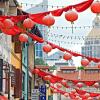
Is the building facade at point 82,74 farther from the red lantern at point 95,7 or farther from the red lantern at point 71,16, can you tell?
the red lantern at point 95,7

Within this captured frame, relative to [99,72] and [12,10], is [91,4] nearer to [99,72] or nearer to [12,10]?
[12,10]

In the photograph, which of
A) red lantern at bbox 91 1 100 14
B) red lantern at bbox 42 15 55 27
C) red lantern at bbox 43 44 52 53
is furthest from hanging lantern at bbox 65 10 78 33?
red lantern at bbox 43 44 52 53

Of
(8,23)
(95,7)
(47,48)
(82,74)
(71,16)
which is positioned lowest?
(82,74)

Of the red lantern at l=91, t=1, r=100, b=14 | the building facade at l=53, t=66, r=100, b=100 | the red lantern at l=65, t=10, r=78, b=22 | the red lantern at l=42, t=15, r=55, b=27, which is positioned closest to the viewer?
the red lantern at l=91, t=1, r=100, b=14

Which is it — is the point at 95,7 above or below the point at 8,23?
above

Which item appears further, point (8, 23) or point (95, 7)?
point (8, 23)

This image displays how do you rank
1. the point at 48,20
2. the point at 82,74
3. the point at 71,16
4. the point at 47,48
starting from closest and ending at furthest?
the point at 71,16
the point at 48,20
the point at 47,48
the point at 82,74

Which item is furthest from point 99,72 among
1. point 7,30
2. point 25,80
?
point 7,30

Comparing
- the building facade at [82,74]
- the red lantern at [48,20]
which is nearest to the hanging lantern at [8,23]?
the red lantern at [48,20]

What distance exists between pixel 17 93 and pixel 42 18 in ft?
44.2

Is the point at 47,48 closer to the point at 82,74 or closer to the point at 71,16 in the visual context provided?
the point at 71,16

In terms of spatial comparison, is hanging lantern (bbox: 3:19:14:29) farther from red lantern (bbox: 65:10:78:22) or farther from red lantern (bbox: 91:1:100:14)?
red lantern (bbox: 91:1:100:14)

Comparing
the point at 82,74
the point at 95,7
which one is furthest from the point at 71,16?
the point at 82,74

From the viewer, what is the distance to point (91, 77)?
69250mm
